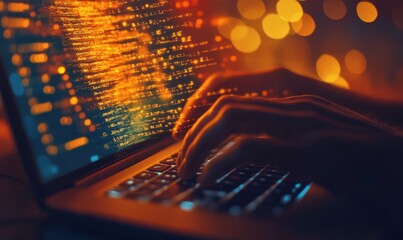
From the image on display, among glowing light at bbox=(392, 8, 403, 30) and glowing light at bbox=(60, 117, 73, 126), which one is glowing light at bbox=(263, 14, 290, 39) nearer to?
glowing light at bbox=(392, 8, 403, 30)

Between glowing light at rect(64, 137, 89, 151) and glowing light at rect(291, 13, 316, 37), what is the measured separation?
2.37 metres

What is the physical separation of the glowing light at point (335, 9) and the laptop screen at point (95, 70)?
214cm

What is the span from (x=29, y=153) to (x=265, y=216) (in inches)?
13.8

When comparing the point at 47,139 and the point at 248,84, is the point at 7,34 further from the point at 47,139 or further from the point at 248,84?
the point at 248,84

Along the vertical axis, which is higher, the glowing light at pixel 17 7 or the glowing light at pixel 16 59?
the glowing light at pixel 17 7

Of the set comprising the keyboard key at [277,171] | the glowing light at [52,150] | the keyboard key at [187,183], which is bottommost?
the keyboard key at [277,171]

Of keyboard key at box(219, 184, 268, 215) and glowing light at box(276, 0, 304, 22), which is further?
glowing light at box(276, 0, 304, 22)

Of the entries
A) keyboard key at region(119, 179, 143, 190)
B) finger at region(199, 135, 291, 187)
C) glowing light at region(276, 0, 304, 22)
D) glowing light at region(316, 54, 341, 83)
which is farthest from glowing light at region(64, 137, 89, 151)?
glowing light at region(316, 54, 341, 83)

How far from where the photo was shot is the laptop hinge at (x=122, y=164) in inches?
22.9

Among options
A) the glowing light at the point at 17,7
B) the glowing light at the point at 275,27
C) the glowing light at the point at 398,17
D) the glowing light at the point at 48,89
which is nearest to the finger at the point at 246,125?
the glowing light at the point at 48,89

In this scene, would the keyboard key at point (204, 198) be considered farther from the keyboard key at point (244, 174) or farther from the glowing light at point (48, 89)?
the glowing light at point (48, 89)

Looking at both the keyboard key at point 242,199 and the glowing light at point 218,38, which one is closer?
the keyboard key at point 242,199

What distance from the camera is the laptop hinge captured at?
0.58m

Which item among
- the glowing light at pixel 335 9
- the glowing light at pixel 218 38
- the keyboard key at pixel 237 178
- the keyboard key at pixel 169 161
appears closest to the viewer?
the keyboard key at pixel 237 178
